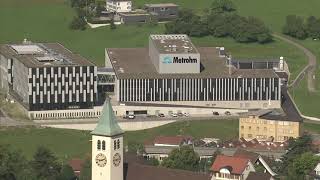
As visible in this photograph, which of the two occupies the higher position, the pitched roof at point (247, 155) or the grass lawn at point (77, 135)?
the pitched roof at point (247, 155)

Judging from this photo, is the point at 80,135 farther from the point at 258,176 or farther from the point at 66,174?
the point at 258,176

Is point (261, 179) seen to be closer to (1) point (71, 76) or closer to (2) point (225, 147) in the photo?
(2) point (225, 147)

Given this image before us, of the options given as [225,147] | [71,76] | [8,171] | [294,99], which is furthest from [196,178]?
[294,99]

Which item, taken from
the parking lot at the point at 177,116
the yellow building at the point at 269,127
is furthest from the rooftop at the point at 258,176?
the parking lot at the point at 177,116

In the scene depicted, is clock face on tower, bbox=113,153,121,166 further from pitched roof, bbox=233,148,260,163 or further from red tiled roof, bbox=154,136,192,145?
red tiled roof, bbox=154,136,192,145

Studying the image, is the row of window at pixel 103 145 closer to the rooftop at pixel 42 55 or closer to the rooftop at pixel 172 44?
the rooftop at pixel 42 55

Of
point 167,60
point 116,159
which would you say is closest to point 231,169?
point 116,159
